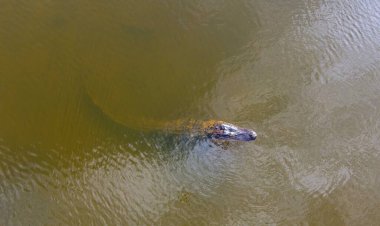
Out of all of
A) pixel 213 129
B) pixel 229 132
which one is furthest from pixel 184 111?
pixel 229 132

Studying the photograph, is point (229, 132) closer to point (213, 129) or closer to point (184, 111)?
point (213, 129)

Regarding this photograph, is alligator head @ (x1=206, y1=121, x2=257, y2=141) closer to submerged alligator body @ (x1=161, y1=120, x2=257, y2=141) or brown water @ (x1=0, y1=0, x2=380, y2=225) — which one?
Result: submerged alligator body @ (x1=161, y1=120, x2=257, y2=141)

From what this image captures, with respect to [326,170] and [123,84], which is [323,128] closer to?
[326,170]

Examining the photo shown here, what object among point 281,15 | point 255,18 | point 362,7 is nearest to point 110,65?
point 255,18

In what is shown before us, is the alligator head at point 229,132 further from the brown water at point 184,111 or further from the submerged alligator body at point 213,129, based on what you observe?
the brown water at point 184,111

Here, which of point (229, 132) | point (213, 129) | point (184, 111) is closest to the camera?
point (229, 132)

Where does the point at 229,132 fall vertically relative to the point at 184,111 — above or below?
below
